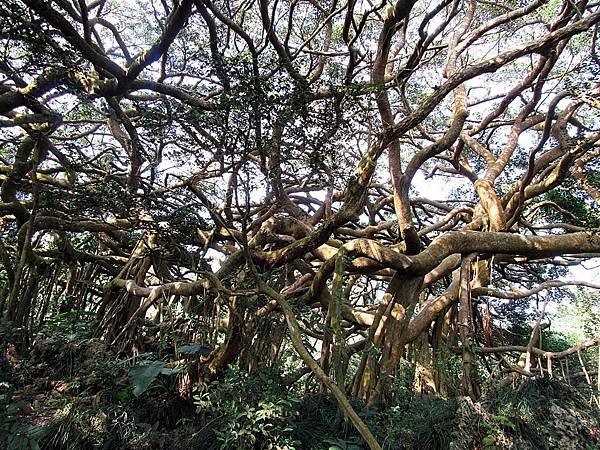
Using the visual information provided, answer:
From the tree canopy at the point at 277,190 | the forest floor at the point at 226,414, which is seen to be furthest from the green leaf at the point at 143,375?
the tree canopy at the point at 277,190

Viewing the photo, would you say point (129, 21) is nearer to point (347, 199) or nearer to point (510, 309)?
point (347, 199)

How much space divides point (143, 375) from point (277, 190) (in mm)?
2121

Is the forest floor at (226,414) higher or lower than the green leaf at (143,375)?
lower

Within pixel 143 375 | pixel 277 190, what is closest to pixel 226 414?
pixel 143 375

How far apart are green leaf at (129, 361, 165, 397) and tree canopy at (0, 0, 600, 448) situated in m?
0.58

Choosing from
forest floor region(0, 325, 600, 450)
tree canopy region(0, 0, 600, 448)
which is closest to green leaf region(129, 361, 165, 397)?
forest floor region(0, 325, 600, 450)

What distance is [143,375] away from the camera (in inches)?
113

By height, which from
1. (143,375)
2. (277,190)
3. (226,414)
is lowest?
(226,414)

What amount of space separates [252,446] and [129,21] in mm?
6969

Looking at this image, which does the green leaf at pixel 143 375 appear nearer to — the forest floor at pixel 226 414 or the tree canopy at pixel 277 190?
the forest floor at pixel 226 414

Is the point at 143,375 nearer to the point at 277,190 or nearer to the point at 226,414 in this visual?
the point at 226,414

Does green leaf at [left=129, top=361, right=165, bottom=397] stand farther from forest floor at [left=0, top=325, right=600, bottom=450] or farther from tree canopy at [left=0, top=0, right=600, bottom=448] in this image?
tree canopy at [left=0, top=0, right=600, bottom=448]

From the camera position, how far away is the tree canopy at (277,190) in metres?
3.13

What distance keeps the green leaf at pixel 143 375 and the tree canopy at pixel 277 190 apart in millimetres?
580
